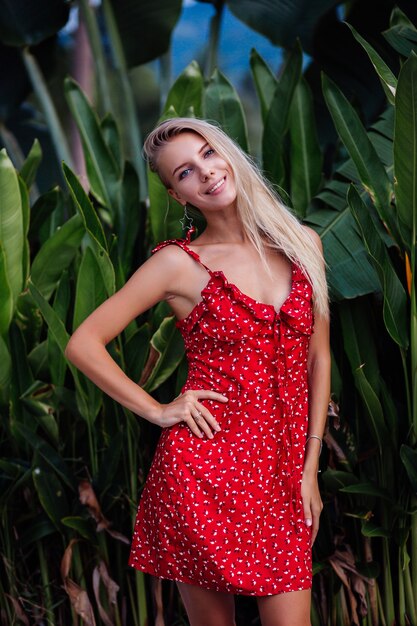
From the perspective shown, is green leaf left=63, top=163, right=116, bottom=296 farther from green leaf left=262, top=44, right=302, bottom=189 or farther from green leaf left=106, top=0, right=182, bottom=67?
green leaf left=106, top=0, right=182, bottom=67

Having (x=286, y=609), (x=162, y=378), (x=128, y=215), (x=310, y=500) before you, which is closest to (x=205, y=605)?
(x=286, y=609)

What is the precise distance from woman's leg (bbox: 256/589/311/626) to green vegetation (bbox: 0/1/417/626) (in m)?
0.40

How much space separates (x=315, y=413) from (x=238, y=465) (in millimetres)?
206

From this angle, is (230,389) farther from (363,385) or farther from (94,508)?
(94,508)

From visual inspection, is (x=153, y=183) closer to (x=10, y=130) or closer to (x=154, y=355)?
(x=154, y=355)

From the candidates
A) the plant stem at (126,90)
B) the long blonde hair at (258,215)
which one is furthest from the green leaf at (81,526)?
the plant stem at (126,90)

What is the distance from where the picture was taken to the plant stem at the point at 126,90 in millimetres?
3541

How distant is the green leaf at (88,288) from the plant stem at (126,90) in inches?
63.6

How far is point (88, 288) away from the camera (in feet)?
6.20

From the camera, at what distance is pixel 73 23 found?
13.3 ft

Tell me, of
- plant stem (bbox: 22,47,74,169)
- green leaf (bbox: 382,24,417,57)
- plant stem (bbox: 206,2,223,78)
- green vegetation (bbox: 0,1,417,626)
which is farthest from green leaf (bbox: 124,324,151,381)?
plant stem (bbox: 206,2,223,78)

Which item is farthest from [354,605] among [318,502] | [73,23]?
[73,23]

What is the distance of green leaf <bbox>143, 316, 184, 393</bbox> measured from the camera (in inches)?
73.7

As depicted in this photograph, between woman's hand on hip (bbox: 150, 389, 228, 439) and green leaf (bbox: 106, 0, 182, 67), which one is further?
green leaf (bbox: 106, 0, 182, 67)
